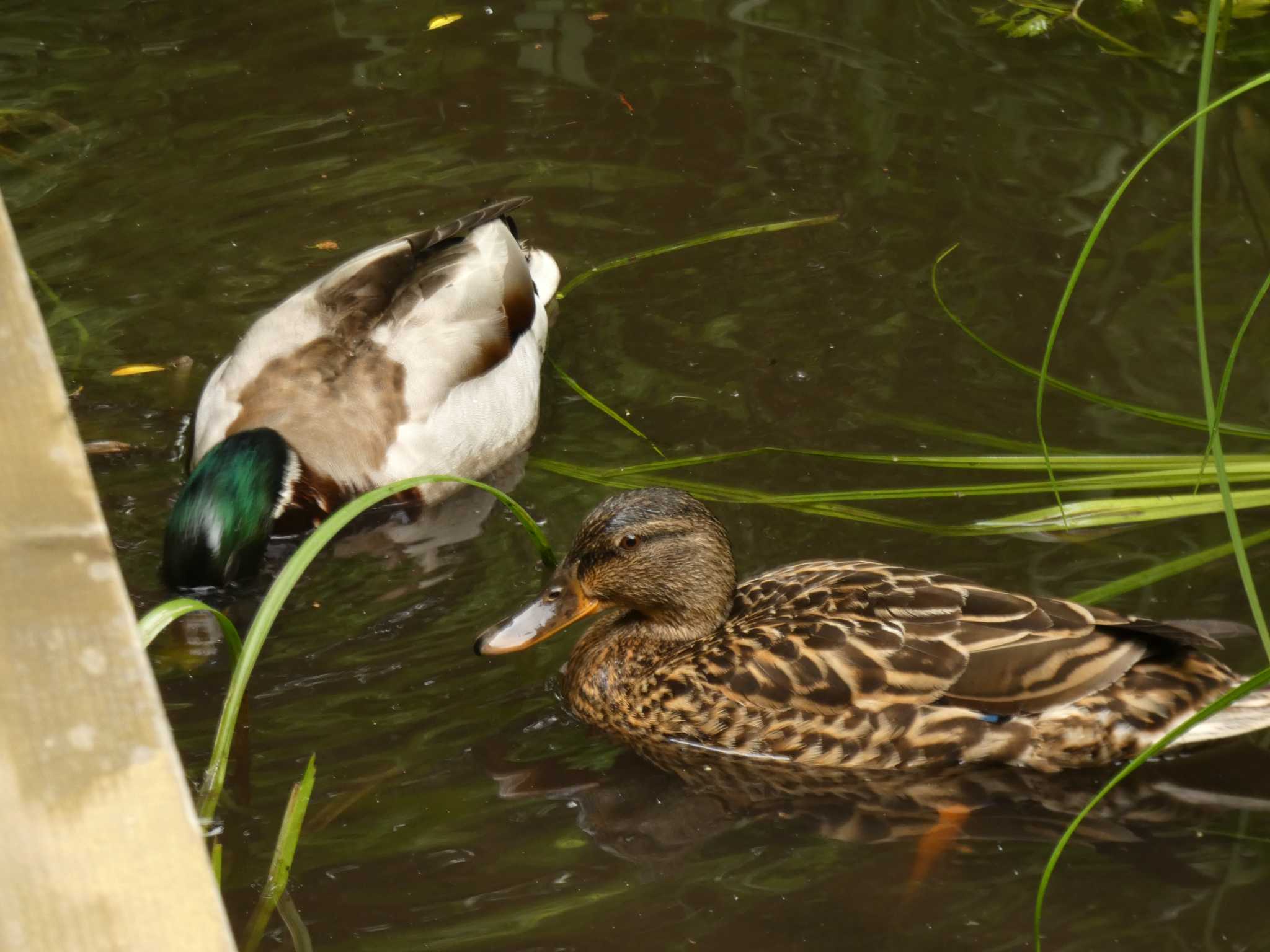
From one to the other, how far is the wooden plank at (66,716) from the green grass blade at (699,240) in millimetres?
4798

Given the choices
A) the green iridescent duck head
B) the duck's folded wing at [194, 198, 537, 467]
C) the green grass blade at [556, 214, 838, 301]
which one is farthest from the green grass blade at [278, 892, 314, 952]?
the green grass blade at [556, 214, 838, 301]

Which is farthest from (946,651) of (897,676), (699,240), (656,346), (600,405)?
(699,240)

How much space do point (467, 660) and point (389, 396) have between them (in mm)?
1449

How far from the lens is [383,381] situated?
584 centimetres

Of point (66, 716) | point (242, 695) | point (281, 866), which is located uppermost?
point (66, 716)

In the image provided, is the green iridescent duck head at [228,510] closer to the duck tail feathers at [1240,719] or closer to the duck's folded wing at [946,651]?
the duck's folded wing at [946,651]

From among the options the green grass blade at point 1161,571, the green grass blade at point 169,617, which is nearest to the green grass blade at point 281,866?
the green grass blade at point 169,617

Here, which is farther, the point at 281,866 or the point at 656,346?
the point at 656,346

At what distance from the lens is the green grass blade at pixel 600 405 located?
18.2 ft

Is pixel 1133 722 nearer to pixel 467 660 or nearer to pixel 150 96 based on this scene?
pixel 467 660

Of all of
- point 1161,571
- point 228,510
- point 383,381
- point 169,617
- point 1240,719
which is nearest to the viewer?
point 169,617

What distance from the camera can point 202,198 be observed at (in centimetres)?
710

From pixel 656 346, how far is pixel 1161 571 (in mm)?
2366

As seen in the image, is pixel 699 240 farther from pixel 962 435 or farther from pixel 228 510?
pixel 228 510
